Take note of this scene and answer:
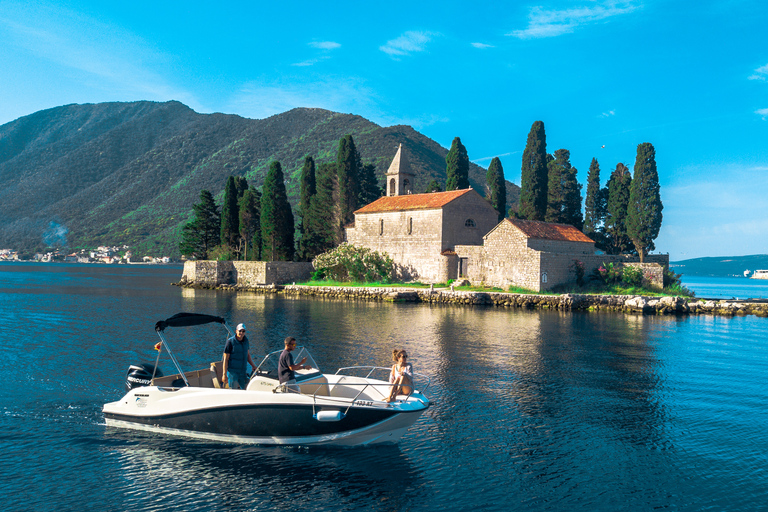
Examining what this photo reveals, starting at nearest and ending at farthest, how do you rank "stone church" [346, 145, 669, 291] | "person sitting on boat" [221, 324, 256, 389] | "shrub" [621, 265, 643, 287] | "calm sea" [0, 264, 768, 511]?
"calm sea" [0, 264, 768, 511] < "person sitting on boat" [221, 324, 256, 389] < "shrub" [621, 265, 643, 287] < "stone church" [346, 145, 669, 291]

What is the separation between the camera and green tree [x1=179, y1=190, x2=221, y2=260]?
2611 inches

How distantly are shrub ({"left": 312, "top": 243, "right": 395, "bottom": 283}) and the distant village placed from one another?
115m

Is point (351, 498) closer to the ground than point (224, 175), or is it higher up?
closer to the ground

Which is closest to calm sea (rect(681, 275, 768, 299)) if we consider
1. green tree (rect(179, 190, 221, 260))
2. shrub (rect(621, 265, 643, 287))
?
shrub (rect(621, 265, 643, 287))

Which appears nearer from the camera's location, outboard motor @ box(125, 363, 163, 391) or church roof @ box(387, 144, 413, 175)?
outboard motor @ box(125, 363, 163, 391)

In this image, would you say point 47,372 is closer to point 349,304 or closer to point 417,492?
point 417,492

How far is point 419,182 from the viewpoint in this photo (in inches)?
4518

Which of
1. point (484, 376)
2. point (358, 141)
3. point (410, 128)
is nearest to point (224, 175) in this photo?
point (358, 141)

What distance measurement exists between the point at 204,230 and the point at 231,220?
16.8 feet

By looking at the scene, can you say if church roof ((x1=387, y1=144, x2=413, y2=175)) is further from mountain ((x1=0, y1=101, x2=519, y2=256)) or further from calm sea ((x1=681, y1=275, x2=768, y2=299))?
mountain ((x1=0, y1=101, x2=519, y2=256))

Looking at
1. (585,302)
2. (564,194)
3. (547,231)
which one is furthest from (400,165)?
(585,302)

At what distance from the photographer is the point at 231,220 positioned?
2527 inches

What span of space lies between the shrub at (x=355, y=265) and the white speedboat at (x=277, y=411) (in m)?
41.7

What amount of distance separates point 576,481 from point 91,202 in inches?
8692
